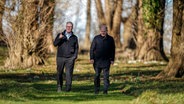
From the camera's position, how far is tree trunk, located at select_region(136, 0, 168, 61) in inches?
1752

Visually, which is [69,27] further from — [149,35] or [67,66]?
[149,35]

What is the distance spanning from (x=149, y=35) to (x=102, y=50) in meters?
27.0

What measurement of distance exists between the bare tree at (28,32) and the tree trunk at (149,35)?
9.81m

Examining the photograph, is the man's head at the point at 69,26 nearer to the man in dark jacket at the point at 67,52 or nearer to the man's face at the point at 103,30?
the man in dark jacket at the point at 67,52

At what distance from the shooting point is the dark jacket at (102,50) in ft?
65.2

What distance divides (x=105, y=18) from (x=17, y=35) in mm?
28273

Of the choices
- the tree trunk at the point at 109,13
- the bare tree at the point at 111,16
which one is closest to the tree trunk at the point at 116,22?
the bare tree at the point at 111,16

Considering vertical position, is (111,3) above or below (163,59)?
above

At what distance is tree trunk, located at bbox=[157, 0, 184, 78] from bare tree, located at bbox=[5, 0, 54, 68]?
33.5 feet

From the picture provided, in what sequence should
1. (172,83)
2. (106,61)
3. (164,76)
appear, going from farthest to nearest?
(164,76)
(172,83)
(106,61)

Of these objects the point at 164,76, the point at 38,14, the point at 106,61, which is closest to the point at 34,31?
the point at 38,14

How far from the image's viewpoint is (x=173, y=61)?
2683cm

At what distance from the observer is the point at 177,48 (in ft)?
88.0

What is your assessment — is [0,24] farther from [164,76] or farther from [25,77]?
[164,76]
